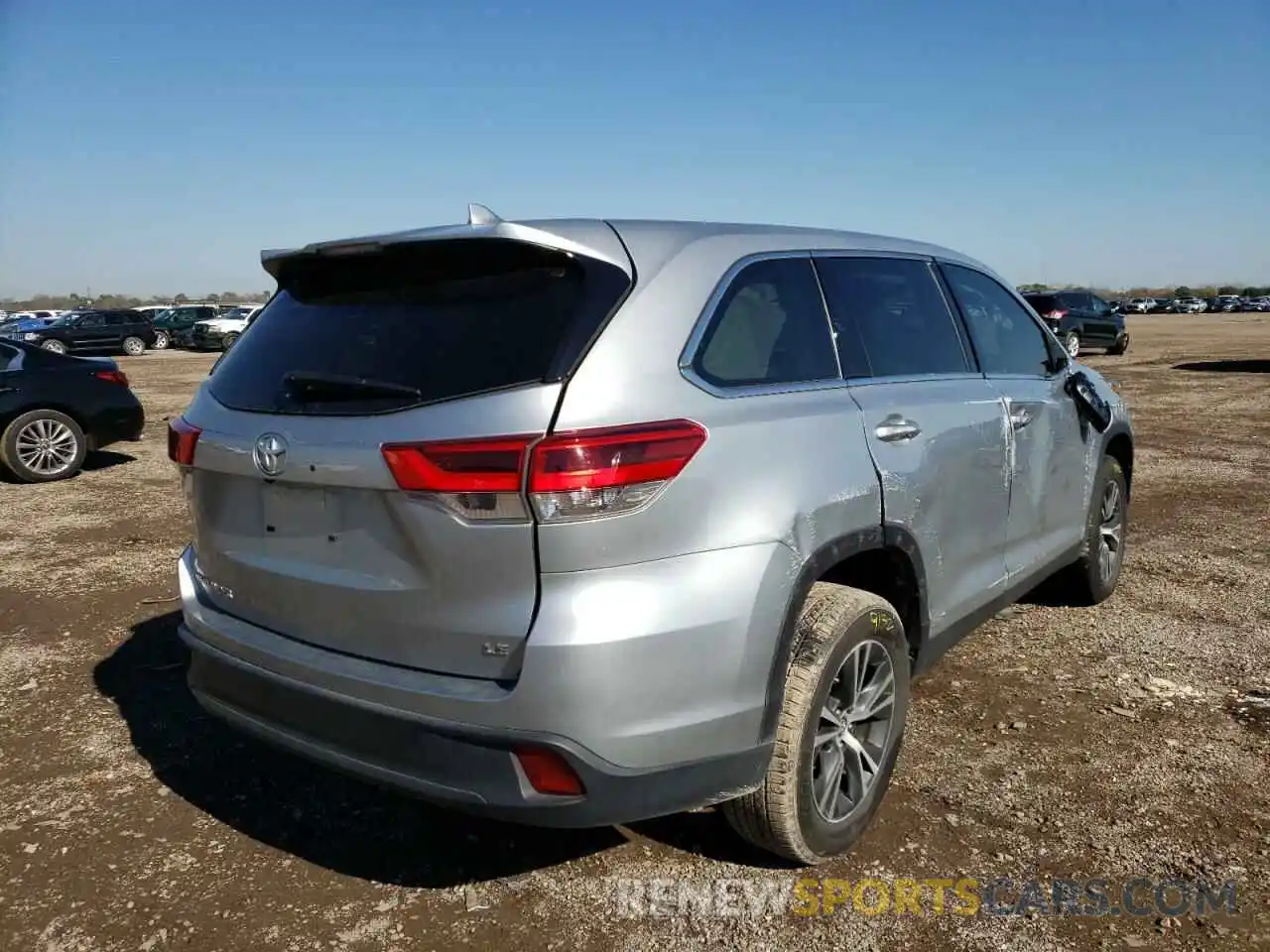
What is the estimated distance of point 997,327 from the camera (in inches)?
159

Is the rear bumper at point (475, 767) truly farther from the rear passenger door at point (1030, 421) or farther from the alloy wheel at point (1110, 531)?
the alloy wheel at point (1110, 531)

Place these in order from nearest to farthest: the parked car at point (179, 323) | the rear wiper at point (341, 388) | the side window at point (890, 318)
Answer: the rear wiper at point (341, 388) → the side window at point (890, 318) → the parked car at point (179, 323)

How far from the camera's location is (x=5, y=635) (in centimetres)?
488

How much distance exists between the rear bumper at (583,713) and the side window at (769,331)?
0.51 metres

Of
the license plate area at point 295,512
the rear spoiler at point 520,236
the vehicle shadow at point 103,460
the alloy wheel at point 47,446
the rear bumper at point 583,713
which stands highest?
the rear spoiler at point 520,236

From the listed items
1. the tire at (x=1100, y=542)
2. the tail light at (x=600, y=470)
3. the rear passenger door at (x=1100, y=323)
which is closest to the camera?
the tail light at (x=600, y=470)

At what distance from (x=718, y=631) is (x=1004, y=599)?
6.42ft

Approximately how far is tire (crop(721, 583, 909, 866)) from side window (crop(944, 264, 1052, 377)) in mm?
1463

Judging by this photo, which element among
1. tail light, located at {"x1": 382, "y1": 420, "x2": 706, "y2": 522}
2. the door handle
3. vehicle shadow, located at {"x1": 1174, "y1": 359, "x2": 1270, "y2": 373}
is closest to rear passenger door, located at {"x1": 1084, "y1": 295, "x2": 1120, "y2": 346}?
vehicle shadow, located at {"x1": 1174, "y1": 359, "x2": 1270, "y2": 373}

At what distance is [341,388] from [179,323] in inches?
1423

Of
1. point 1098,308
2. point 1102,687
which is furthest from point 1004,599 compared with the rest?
point 1098,308

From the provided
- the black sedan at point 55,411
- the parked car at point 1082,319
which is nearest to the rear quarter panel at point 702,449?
the black sedan at point 55,411

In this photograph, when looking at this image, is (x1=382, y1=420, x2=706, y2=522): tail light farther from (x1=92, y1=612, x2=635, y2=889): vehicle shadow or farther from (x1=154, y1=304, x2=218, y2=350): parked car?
(x1=154, y1=304, x2=218, y2=350): parked car

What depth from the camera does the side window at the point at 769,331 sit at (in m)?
→ 2.50
